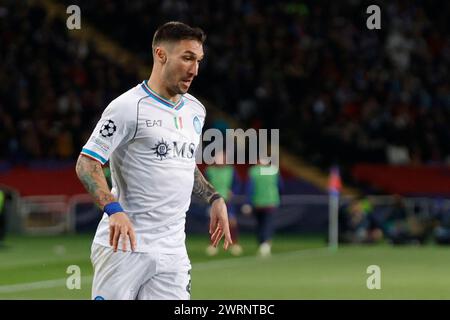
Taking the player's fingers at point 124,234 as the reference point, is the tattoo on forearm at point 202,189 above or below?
above

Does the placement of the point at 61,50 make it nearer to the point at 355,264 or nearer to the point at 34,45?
the point at 34,45

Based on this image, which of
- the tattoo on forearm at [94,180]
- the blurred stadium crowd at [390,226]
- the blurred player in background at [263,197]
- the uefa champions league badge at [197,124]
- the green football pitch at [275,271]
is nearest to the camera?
the tattoo on forearm at [94,180]

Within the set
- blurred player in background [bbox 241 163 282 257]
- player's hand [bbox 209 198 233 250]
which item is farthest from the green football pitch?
player's hand [bbox 209 198 233 250]

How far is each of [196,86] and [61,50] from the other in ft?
13.3

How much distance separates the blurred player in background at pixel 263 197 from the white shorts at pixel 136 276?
49.1 ft

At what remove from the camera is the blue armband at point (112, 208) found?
24.0ft

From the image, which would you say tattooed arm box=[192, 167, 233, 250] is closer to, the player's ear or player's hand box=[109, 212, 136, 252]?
the player's ear

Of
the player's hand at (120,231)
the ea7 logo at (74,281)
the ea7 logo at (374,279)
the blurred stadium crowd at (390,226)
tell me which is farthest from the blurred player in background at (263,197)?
the player's hand at (120,231)

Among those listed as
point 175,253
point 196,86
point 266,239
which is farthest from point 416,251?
point 175,253

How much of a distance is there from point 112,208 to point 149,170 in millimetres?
522

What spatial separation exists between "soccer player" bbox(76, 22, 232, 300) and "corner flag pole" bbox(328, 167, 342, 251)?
16.8 meters

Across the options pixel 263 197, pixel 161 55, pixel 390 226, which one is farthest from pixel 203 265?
pixel 161 55

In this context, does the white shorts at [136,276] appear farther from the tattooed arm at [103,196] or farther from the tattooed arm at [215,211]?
the tattooed arm at [215,211]

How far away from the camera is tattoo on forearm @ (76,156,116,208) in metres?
7.45
